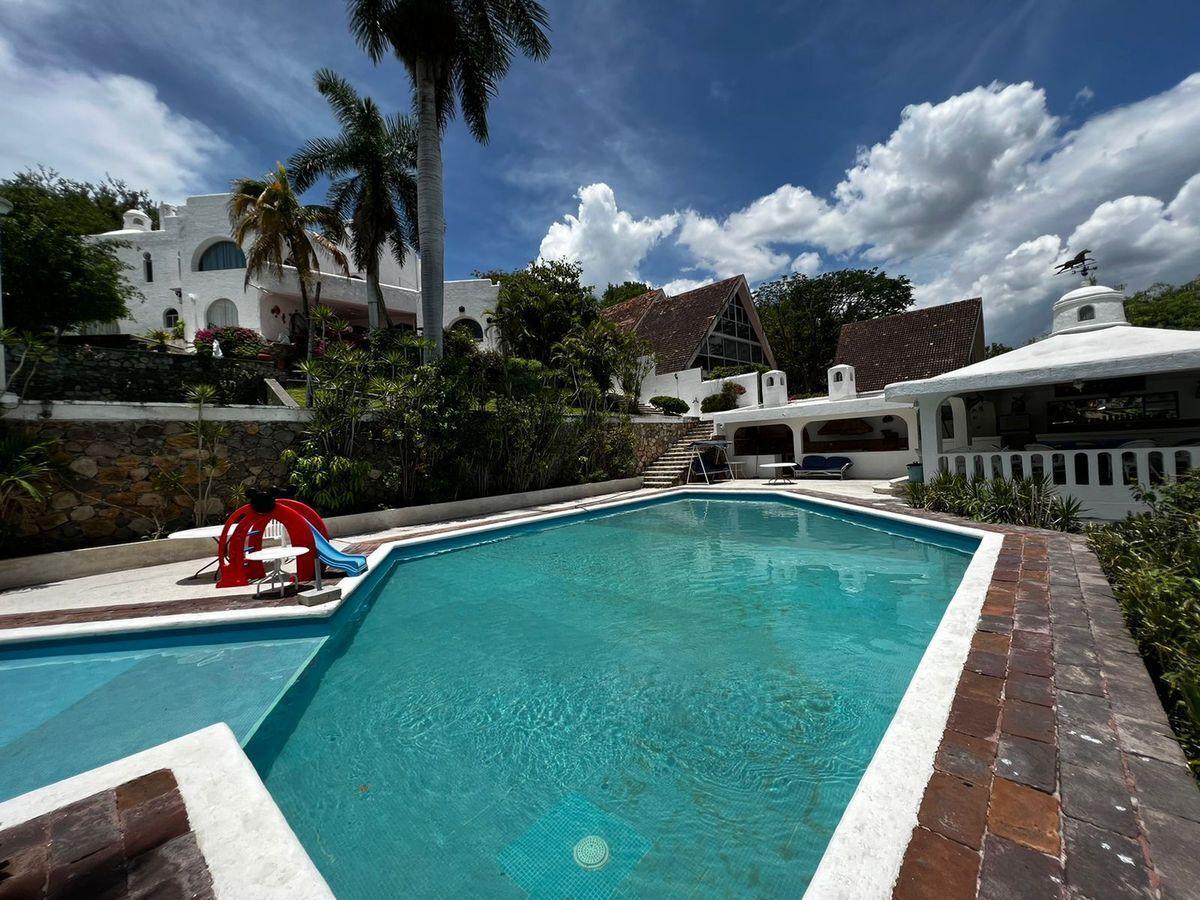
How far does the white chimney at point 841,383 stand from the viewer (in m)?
17.3

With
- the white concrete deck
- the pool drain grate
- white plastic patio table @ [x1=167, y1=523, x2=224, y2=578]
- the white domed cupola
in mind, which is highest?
the white domed cupola

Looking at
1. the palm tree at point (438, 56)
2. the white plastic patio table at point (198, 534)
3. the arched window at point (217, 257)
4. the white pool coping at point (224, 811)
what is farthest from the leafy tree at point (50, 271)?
the white pool coping at point (224, 811)

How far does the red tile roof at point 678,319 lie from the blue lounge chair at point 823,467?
8.56m

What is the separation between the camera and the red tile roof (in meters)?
23.3

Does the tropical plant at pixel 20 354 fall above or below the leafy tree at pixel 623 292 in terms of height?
below

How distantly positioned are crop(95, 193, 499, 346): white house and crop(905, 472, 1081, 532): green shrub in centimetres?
1783

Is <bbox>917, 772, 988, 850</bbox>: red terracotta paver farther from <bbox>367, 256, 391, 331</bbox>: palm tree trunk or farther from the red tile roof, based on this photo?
the red tile roof

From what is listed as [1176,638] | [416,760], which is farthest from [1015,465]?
[416,760]

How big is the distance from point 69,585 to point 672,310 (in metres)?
25.6

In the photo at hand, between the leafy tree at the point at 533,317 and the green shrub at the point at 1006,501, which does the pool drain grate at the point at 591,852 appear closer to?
the green shrub at the point at 1006,501

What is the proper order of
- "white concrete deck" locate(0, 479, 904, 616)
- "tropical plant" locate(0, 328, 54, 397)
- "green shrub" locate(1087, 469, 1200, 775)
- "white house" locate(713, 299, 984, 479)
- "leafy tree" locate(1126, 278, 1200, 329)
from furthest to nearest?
"leafy tree" locate(1126, 278, 1200, 329), "white house" locate(713, 299, 984, 479), "tropical plant" locate(0, 328, 54, 397), "white concrete deck" locate(0, 479, 904, 616), "green shrub" locate(1087, 469, 1200, 775)

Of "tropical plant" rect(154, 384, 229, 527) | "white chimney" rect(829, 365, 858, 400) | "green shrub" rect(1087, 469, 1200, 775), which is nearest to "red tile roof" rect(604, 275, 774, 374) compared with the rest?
"white chimney" rect(829, 365, 858, 400)

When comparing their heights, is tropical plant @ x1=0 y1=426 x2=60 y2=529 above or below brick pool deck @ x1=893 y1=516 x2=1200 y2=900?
above

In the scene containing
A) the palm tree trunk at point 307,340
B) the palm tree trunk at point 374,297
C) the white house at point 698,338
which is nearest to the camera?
the palm tree trunk at point 307,340
